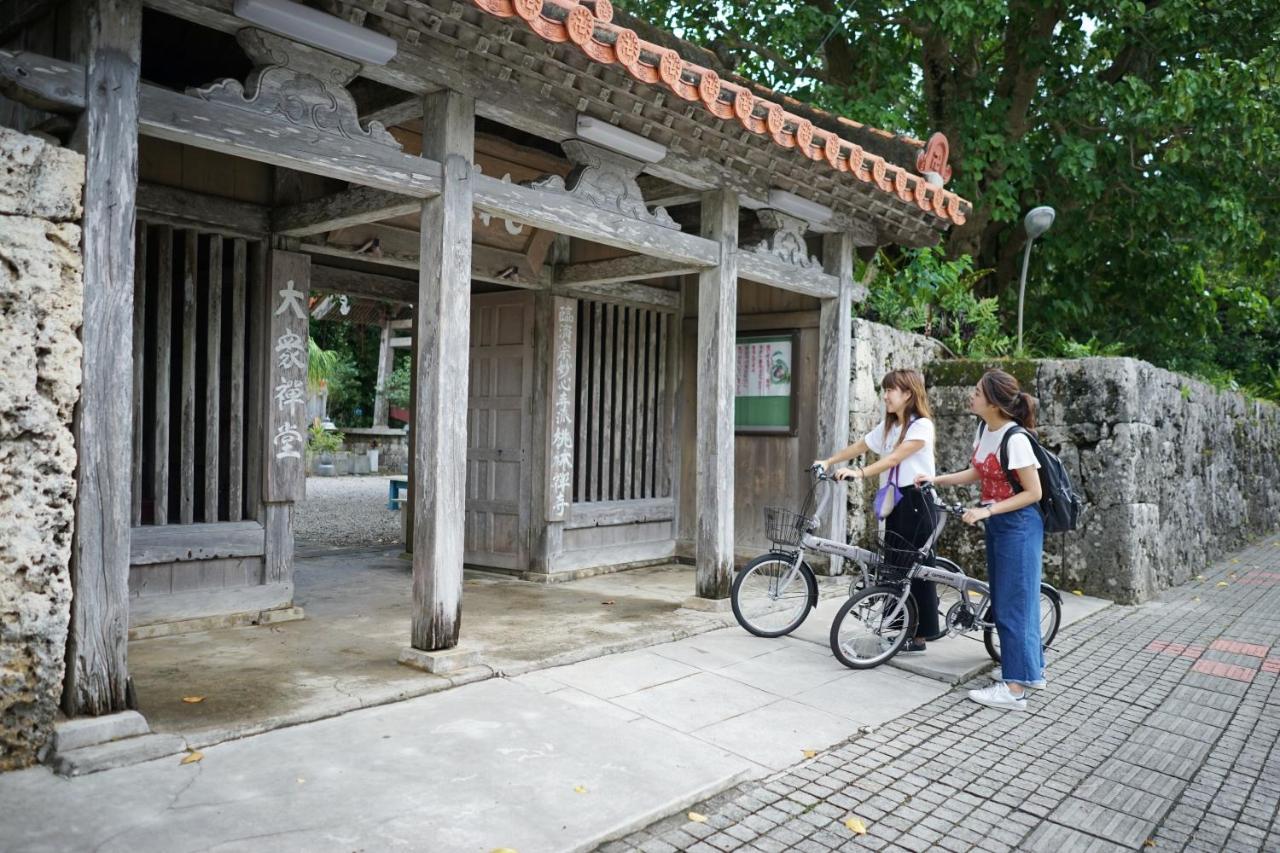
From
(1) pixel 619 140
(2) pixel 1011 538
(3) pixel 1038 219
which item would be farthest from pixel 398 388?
(2) pixel 1011 538

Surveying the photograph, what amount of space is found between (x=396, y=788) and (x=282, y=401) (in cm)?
329

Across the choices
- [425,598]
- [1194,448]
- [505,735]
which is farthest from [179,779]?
[1194,448]

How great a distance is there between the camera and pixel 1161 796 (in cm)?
361

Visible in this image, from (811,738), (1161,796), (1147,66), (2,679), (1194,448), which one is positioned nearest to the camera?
(2,679)

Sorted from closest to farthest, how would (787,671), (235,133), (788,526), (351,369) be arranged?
1. (235,133)
2. (787,671)
3. (788,526)
4. (351,369)

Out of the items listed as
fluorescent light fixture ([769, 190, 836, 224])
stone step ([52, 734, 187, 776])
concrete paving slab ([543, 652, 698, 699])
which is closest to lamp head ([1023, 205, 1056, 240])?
fluorescent light fixture ([769, 190, 836, 224])

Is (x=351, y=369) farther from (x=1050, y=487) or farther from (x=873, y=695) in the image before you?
(x=1050, y=487)

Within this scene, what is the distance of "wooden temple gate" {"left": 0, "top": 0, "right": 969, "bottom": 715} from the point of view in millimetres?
3371

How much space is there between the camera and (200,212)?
5.38 metres

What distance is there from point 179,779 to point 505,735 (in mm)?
1228

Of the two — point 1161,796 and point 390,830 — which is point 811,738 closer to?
point 1161,796

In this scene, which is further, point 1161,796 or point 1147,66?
point 1147,66

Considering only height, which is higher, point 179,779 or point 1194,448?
point 1194,448

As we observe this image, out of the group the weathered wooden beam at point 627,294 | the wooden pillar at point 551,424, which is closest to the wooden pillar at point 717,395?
the weathered wooden beam at point 627,294
